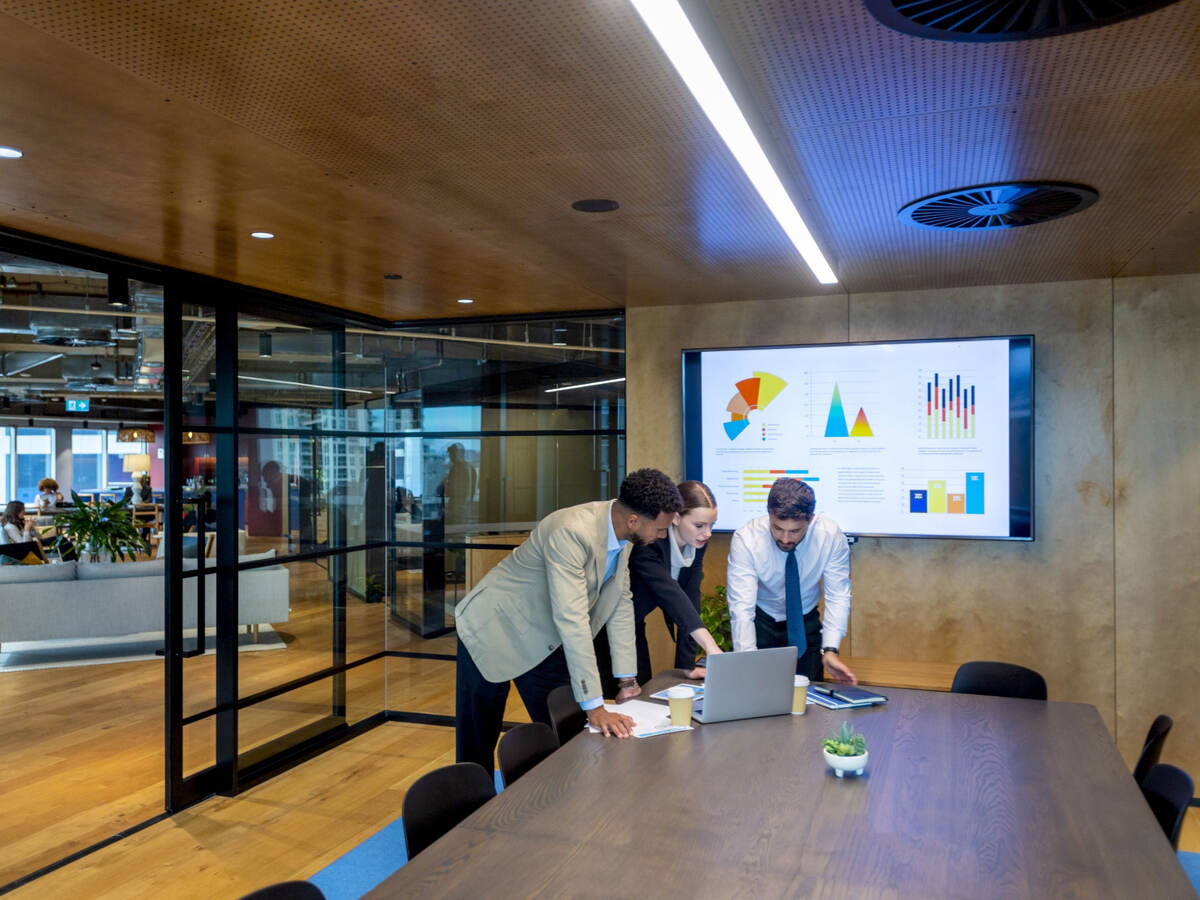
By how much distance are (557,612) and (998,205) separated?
83.5 inches

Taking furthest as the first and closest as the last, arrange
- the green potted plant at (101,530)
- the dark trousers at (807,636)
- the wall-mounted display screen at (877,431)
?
the green potted plant at (101,530) < the wall-mounted display screen at (877,431) < the dark trousers at (807,636)

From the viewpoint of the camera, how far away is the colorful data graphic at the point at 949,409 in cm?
503

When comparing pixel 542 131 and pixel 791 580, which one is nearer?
pixel 542 131

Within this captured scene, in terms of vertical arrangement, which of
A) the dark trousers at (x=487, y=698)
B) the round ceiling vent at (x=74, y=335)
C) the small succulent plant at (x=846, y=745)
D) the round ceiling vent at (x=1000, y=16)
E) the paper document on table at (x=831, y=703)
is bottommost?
the dark trousers at (x=487, y=698)

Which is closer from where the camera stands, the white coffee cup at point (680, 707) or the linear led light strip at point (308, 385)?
the white coffee cup at point (680, 707)

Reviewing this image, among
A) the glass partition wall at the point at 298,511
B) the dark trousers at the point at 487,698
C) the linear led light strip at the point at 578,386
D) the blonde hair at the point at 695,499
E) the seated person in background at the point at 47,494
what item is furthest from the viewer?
the seated person in background at the point at 47,494

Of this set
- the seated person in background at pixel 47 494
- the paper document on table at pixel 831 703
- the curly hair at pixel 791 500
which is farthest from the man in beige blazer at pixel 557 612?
the seated person in background at pixel 47 494

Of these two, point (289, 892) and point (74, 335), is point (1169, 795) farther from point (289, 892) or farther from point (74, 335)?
point (74, 335)

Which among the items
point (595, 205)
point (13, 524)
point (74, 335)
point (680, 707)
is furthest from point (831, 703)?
point (13, 524)

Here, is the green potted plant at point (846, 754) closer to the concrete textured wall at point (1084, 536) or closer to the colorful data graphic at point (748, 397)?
the concrete textured wall at point (1084, 536)

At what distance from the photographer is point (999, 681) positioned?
375 cm

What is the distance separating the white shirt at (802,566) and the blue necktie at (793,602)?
4cm

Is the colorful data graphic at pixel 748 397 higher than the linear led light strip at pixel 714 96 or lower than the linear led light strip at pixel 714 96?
lower

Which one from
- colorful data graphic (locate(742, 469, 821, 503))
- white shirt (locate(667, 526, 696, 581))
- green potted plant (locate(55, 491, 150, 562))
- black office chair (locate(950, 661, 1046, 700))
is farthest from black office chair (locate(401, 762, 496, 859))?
green potted plant (locate(55, 491, 150, 562))
